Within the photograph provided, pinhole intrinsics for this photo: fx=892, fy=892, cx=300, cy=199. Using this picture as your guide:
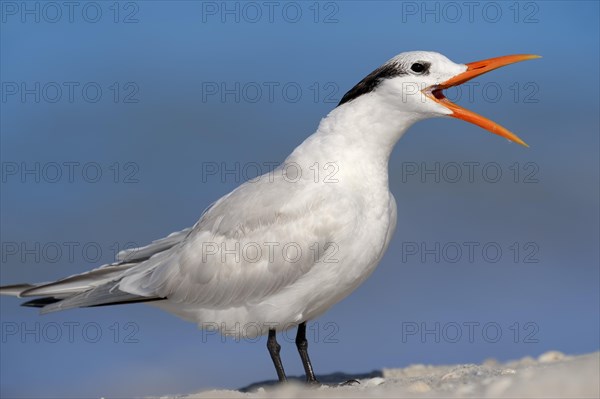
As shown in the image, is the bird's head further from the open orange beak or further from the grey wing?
the grey wing

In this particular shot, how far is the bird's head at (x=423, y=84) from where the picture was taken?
7.62 meters

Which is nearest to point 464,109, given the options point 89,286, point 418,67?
point 418,67

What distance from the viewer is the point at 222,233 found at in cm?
790

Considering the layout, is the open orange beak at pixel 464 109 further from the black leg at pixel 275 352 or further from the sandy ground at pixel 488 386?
the black leg at pixel 275 352

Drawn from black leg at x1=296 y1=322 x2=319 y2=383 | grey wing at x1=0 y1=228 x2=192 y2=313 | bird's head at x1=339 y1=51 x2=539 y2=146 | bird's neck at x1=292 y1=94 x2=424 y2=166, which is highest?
bird's head at x1=339 y1=51 x2=539 y2=146

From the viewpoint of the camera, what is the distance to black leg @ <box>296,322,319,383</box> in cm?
811

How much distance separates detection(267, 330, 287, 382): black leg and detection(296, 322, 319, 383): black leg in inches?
17.4

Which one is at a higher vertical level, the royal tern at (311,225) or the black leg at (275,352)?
the royal tern at (311,225)

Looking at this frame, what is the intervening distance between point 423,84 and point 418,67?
0.51 ft

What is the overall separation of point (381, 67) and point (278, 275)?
200 centimetres

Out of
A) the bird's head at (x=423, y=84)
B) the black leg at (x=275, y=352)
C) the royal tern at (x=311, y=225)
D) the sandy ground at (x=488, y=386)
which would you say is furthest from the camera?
the black leg at (x=275, y=352)

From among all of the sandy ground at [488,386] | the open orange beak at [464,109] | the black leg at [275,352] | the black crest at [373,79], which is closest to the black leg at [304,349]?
the sandy ground at [488,386]

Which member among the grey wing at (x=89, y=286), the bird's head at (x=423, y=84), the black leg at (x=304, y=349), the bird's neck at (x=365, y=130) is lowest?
the black leg at (x=304, y=349)

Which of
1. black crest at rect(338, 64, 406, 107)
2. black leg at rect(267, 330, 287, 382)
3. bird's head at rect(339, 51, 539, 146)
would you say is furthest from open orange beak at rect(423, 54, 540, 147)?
black leg at rect(267, 330, 287, 382)
